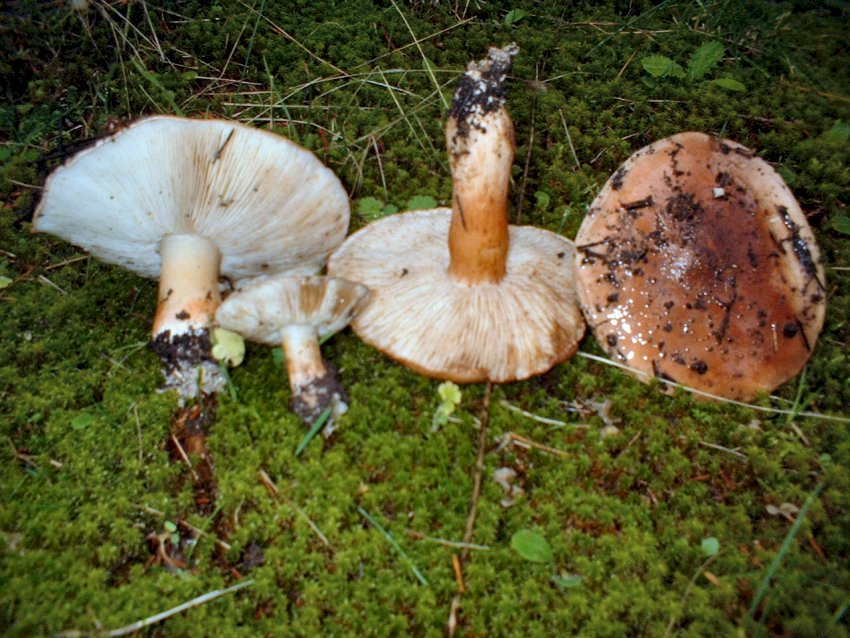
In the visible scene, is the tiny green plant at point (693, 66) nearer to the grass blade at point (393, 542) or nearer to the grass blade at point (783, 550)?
the grass blade at point (783, 550)

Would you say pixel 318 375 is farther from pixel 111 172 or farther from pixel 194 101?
pixel 194 101

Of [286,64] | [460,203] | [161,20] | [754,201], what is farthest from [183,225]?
[754,201]

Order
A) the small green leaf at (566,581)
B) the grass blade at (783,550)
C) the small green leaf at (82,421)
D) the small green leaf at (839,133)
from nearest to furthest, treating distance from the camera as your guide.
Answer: the grass blade at (783,550), the small green leaf at (566,581), the small green leaf at (82,421), the small green leaf at (839,133)

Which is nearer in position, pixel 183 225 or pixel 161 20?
pixel 183 225

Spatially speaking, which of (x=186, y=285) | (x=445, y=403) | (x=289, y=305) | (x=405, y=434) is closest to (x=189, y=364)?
(x=186, y=285)

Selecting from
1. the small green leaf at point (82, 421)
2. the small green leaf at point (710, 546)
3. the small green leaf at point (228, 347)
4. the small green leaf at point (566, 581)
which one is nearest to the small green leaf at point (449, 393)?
the small green leaf at point (566, 581)

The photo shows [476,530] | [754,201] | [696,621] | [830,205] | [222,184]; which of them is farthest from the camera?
[830,205]

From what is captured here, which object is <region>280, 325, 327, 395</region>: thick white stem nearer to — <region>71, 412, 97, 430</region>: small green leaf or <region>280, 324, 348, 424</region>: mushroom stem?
<region>280, 324, 348, 424</region>: mushroom stem
